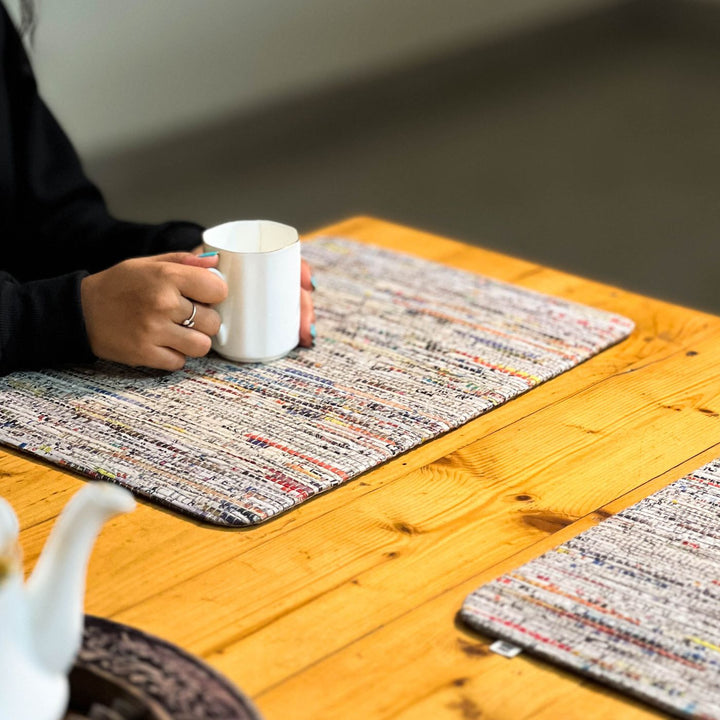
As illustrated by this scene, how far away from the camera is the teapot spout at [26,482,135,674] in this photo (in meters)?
0.47

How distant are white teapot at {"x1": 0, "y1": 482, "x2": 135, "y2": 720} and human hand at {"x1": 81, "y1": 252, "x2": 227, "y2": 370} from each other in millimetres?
455

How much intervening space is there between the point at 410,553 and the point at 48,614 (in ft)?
0.87

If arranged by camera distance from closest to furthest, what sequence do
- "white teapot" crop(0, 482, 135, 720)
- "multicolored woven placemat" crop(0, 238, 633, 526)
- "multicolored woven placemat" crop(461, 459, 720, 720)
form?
1. "white teapot" crop(0, 482, 135, 720)
2. "multicolored woven placemat" crop(461, 459, 720, 720)
3. "multicolored woven placemat" crop(0, 238, 633, 526)

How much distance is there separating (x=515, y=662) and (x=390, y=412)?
31cm

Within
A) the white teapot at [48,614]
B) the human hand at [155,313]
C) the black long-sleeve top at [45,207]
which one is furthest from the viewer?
the black long-sleeve top at [45,207]

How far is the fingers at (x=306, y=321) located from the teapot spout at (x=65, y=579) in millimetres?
514

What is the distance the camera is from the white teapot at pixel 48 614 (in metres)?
0.47

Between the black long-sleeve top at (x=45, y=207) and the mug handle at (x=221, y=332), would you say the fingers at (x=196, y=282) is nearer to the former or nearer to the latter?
the mug handle at (x=221, y=332)

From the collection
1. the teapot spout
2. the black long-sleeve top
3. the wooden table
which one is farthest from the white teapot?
the black long-sleeve top

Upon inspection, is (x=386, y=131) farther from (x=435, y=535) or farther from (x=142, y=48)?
(x=435, y=535)

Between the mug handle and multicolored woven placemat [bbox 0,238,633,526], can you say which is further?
the mug handle

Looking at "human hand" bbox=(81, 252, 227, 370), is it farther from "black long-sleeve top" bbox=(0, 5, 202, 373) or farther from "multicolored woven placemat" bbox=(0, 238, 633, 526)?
"black long-sleeve top" bbox=(0, 5, 202, 373)

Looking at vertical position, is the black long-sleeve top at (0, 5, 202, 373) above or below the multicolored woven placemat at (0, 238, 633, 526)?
above

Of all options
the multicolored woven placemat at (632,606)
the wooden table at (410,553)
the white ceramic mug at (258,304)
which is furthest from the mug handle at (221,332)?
the multicolored woven placemat at (632,606)
